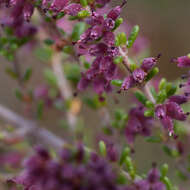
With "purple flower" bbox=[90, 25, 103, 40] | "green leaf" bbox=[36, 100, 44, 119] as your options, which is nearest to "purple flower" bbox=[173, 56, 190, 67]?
"purple flower" bbox=[90, 25, 103, 40]

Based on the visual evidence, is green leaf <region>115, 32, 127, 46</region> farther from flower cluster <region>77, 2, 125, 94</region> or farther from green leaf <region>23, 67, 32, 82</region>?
green leaf <region>23, 67, 32, 82</region>

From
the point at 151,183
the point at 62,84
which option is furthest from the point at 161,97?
the point at 62,84

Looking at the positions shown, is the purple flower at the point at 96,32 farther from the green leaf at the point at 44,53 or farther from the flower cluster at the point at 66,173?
the green leaf at the point at 44,53

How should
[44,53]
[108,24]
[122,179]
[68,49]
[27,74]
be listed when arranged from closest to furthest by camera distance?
[108,24], [68,49], [122,179], [27,74], [44,53]

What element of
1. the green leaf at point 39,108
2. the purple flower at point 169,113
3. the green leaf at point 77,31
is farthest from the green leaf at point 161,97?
the green leaf at point 39,108

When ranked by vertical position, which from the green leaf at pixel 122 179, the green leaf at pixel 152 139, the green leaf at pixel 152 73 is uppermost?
the green leaf at pixel 152 73

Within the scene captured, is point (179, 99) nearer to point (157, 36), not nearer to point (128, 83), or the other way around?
point (128, 83)

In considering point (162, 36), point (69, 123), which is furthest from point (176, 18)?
point (69, 123)

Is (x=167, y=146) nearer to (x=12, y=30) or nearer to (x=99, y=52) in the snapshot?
(x=99, y=52)
